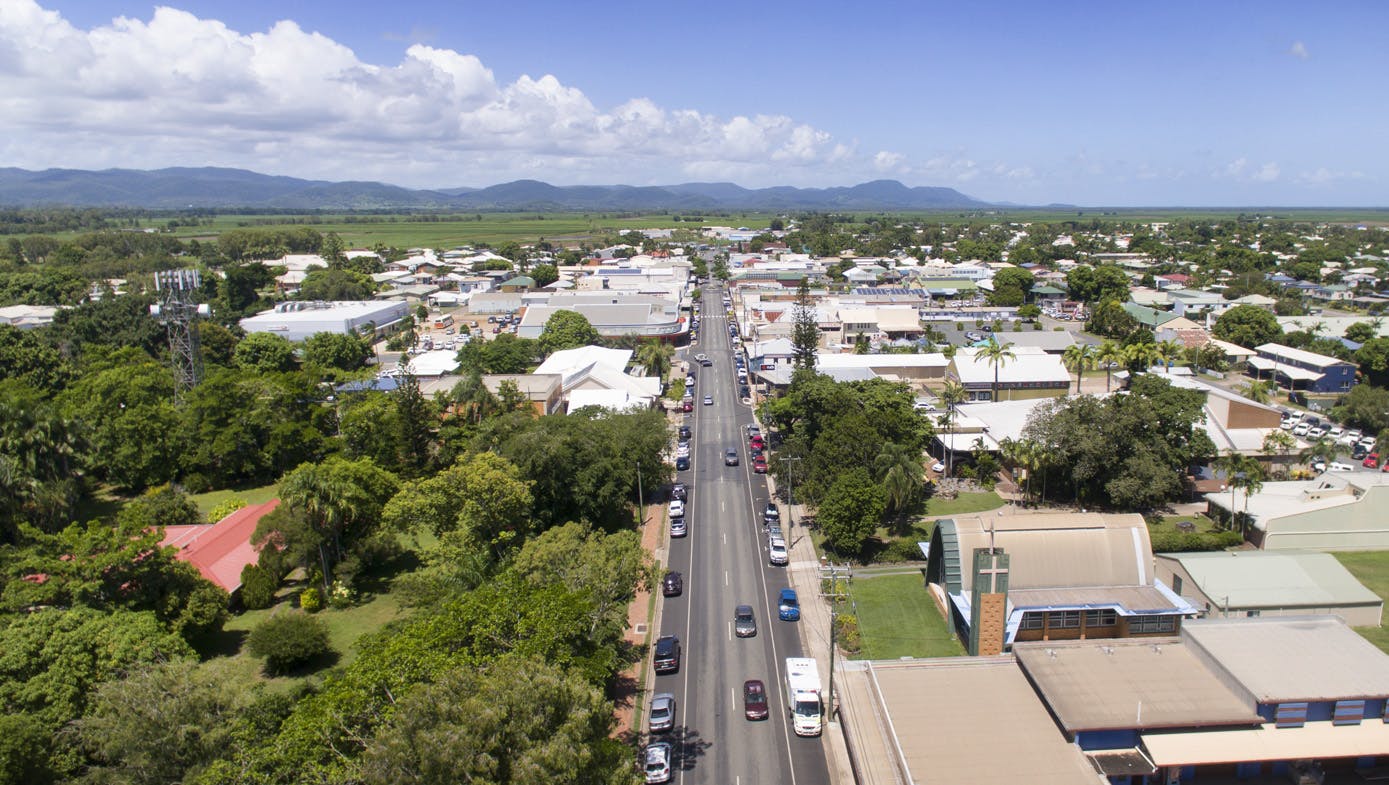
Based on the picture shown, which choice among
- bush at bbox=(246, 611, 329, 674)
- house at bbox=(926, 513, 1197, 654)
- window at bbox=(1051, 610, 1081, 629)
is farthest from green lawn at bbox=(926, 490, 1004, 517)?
bush at bbox=(246, 611, 329, 674)

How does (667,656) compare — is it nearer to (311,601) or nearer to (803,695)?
(803,695)

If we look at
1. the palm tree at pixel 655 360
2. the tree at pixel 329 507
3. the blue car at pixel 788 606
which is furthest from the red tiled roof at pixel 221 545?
the palm tree at pixel 655 360

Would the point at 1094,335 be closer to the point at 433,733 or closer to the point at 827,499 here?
the point at 827,499

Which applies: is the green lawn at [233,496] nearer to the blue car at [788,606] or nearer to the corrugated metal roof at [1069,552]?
the blue car at [788,606]

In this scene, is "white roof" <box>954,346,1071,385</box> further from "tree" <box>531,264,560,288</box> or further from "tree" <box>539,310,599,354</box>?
"tree" <box>531,264,560,288</box>

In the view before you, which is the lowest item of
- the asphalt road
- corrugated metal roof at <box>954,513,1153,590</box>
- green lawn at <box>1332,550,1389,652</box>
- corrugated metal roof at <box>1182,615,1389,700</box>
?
the asphalt road

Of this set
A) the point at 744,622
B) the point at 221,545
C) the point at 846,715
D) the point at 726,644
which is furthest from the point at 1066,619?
the point at 221,545
